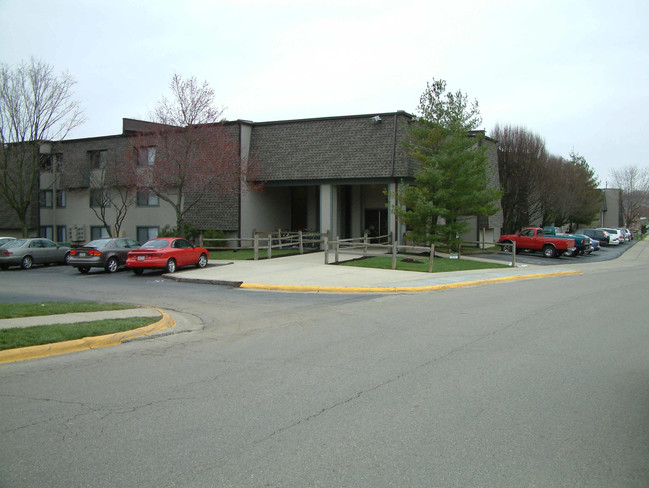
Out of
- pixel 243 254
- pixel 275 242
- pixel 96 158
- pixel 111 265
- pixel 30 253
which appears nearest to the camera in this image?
pixel 111 265

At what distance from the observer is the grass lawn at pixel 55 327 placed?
8336mm

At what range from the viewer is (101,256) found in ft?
72.2

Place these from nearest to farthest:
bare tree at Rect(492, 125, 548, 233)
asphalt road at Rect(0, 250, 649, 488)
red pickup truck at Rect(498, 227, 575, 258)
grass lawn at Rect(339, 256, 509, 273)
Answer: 1. asphalt road at Rect(0, 250, 649, 488)
2. grass lawn at Rect(339, 256, 509, 273)
3. red pickup truck at Rect(498, 227, 575, 258)
4. bare tree at Rect(492, 125, 548, 233)

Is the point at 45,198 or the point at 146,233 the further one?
the point at 45,198

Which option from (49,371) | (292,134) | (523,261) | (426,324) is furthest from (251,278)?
(523,261)

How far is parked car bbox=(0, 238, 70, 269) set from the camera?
24.5 meters

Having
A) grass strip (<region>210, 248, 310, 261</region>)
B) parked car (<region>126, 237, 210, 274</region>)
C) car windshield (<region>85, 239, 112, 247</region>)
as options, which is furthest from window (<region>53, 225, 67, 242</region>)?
parked car (<region>126, 237, 210, 274</region>)

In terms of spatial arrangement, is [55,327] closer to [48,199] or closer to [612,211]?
[48,199]

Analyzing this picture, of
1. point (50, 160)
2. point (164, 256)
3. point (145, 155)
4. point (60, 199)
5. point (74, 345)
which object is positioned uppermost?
point (50, 160)

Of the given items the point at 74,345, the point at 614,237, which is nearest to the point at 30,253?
the point at 74,345

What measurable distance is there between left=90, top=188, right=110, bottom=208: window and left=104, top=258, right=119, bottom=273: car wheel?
11054mm

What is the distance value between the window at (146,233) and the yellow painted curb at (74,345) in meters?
24.2

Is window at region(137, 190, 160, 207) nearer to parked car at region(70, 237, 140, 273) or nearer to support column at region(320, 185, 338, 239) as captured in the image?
parked car at region(70, 237, 140, 273)

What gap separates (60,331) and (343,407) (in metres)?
5.64
